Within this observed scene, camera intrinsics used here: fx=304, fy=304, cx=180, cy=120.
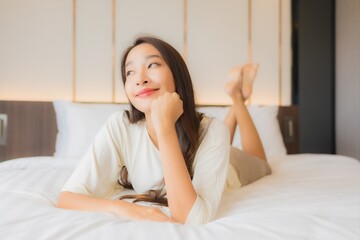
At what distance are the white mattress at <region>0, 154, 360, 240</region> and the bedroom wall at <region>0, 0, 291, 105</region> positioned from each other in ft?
3.31

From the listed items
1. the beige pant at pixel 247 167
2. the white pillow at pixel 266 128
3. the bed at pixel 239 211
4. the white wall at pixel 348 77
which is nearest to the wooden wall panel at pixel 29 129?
the bed at pixel 239 211

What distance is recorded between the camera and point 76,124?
6.06ft

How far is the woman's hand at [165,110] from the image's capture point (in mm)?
843

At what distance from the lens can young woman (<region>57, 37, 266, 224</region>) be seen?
0.80 meters

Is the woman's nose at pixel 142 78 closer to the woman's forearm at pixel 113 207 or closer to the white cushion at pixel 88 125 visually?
the woman's forearm at pixel 113 207

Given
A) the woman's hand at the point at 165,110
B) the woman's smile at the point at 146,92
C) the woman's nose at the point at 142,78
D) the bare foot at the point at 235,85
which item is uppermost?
the bare foot at the point at 235,85

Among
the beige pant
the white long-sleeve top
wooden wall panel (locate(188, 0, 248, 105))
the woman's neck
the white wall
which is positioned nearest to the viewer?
the white long-sleeve top

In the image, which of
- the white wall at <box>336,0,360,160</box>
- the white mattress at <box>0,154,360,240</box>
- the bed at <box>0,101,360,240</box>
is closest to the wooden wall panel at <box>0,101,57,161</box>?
the bed at <box>0,101,360,240</box>

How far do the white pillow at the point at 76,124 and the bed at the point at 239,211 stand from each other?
23 cm

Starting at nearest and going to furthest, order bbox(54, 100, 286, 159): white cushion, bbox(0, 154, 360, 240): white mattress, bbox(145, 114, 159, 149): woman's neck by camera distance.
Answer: bbox(0, 154, 360, 240): white mattress, bbox(145, 114, 159, 149): woman's neck, bbox(54, 100, 286, 159): white cushion

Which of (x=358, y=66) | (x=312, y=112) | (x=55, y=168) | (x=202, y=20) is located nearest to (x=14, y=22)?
(x=55, y=168)

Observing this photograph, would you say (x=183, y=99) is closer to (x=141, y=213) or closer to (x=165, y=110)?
(x=165, y=110)

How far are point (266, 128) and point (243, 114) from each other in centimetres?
37

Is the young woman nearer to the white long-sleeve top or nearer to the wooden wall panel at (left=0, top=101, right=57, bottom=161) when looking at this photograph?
the white long-sleeve top
